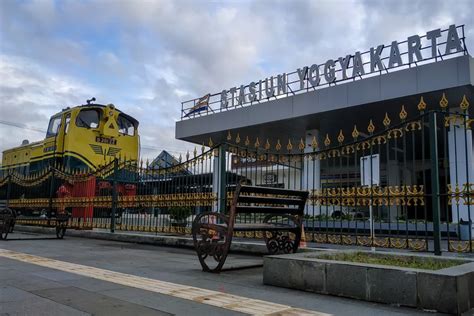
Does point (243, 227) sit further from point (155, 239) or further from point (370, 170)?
point (155, 239)

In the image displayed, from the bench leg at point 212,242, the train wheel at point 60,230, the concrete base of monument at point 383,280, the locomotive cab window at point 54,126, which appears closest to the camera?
the concrete base of monument at point 383,280

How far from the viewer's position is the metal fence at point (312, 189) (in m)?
6.85

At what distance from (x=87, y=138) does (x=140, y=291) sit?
12.3 metres

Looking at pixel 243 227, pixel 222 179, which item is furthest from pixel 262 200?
pixel 222 179

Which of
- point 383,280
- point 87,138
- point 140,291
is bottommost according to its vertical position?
point 140,291

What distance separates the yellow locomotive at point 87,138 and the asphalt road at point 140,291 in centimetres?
863

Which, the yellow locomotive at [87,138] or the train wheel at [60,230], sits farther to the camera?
the yellow locomotive at [87,138]

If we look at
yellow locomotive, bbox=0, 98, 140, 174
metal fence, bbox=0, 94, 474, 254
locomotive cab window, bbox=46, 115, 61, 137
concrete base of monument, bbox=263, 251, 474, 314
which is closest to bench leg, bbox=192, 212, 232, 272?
concrete base of monument, bbox=263, 251, 474, 314

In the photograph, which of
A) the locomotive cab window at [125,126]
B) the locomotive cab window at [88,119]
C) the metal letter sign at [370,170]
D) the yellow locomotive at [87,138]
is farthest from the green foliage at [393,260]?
the locomotive cab window at [125,126]

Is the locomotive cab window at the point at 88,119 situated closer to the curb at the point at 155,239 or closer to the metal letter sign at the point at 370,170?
the curb at the point at 155,239

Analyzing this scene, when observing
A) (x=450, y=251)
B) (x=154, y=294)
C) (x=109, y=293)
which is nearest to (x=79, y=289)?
(x=109, y=293)

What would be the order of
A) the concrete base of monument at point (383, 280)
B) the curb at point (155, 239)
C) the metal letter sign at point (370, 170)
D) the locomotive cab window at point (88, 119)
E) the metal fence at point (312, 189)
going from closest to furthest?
1. the concrete base of monument at point (383, 280)
2. the metal fence at point (312, 189)
3. the metal letter sign at point (370, 170)
4. the curb at point (155, 239)
5. the locomotive cab window at point (88, 119)

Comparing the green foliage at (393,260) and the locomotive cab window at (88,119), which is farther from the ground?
the locomotive cab window at (88,119)

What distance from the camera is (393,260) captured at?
550 centimetres
